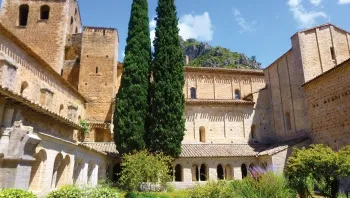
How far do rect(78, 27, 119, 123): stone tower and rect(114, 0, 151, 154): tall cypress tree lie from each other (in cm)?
547

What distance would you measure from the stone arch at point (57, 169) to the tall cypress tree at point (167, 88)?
8.53 m

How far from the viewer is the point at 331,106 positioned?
63.1ft

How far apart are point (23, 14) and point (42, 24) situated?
308 cm

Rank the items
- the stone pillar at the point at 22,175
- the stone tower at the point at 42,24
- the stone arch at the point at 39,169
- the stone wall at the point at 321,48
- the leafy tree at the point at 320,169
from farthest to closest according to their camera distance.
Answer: the stone tower at the point at 42,24, the stone wall at the point at 321,48, the leafy tree at the point at 320,169, the stone arch at the point at 39,169, the stone pillar at the point at 22,175

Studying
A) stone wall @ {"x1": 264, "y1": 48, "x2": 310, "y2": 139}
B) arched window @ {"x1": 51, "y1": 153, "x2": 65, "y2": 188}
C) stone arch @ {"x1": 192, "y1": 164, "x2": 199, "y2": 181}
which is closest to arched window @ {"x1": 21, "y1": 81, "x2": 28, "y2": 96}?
arched window @ {"x1": 51, "y1": 153, "x2": 65, "y2": 188}

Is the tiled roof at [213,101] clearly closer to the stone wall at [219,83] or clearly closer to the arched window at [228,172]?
the stone wall at [219,83]

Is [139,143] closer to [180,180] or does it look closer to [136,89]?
[136,89]

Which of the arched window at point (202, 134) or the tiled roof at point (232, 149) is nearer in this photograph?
the tiled roof at point (232, 149)

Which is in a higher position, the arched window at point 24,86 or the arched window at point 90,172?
the arched window at point 24,86

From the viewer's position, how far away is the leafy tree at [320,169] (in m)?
12.8

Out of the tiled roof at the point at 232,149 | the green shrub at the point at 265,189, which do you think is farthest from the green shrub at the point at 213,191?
the tiled roof at the point at 232,149

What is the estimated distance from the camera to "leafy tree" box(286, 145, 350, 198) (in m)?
12.8

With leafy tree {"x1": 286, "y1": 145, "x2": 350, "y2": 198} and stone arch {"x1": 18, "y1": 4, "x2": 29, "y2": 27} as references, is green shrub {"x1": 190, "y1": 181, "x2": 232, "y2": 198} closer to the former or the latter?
leafy tree {"x1": 286, "y1": 145, "x2": 350, "y2": 198}

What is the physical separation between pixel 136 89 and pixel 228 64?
172ft
